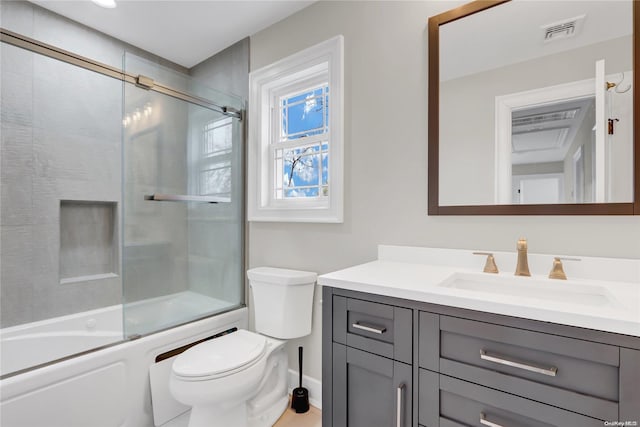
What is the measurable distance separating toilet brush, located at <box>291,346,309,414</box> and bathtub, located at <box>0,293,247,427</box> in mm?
602

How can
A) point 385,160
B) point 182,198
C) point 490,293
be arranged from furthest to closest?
point 182,198
point 385,160
point 490,293

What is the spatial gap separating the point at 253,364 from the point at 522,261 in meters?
1.30

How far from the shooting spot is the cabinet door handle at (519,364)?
77cm

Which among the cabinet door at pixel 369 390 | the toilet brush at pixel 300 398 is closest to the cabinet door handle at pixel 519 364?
the cabinet door at pixel 369 390

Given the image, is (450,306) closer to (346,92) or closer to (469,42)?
(469,42)

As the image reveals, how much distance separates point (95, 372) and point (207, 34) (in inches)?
90.5

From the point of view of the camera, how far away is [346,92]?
70.2 inches

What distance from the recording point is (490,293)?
3.58 feet

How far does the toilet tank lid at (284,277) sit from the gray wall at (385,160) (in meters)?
0.09

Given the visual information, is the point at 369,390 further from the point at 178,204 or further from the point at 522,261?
the point at 178,204

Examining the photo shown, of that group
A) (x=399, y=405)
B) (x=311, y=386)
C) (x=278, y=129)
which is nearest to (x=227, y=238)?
(x=278, y=129)

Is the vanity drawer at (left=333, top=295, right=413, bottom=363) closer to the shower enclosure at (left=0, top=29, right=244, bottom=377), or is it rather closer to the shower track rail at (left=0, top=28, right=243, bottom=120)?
the shower enclosure at (left=0, top=29, right=244, bottom=377)

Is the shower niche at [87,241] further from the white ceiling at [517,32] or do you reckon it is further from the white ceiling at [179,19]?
the white ceiling at [517,32]

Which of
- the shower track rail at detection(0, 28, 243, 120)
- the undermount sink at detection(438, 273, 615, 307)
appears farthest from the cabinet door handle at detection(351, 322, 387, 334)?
the shower track rail at detection(0, 28, 243, 120)
